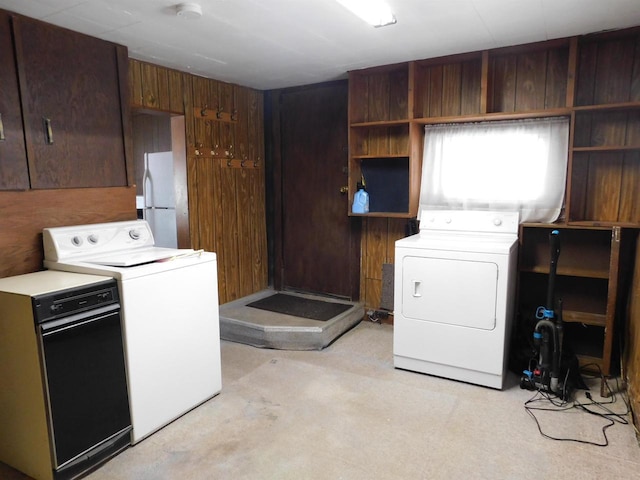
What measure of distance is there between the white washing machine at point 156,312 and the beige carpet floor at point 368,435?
146 mm

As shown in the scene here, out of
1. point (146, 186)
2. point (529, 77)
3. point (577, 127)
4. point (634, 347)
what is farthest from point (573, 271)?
point (146, 186)

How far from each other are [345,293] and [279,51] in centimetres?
225

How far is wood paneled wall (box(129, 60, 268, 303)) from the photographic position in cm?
344

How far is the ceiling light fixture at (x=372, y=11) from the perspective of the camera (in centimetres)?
226

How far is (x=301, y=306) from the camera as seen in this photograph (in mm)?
4020

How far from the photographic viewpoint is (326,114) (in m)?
4.08

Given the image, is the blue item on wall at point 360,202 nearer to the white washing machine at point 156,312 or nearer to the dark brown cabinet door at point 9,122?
the white washing machine at point 156,312

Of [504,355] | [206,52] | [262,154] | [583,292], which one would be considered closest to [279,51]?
[206,52]

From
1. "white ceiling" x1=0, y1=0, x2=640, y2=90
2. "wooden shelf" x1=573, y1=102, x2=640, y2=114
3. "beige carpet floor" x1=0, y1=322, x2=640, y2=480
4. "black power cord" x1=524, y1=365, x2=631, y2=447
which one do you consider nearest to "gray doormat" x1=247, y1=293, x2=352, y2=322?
"beige carpet floor" x1=0, y1=322, x2=640, y2=480

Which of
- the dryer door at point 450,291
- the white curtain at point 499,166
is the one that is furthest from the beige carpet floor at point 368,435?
the white curtain at point 499,166

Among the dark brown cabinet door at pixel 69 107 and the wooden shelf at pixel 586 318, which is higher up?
the dark brown cabinet door at pixel 69 107

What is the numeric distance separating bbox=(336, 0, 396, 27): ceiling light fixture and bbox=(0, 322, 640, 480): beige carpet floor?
2227mm

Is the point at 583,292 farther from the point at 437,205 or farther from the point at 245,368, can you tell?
the point at 245,368

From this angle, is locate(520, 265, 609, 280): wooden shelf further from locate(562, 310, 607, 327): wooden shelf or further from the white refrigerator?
the white refrigerator
